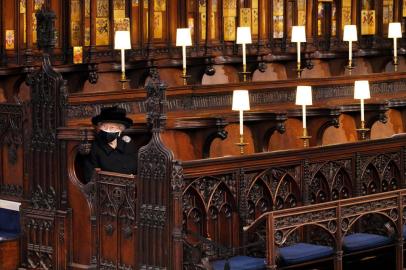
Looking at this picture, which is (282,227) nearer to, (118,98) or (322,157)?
(322,157)

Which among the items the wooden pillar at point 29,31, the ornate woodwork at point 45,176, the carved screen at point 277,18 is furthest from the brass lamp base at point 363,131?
the carved screen at point 277,18

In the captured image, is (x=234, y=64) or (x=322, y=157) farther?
(x=234, y=64)

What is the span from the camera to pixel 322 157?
11.7m

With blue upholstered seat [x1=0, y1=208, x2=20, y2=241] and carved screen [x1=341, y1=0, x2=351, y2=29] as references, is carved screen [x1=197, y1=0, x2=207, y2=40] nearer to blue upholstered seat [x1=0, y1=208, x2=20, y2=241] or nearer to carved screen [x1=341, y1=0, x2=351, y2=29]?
carved screen [x1=341, y1=0, x2=351, y2=29]

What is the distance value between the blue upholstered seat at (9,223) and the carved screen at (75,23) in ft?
16.0

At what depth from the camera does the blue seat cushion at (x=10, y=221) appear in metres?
12.0

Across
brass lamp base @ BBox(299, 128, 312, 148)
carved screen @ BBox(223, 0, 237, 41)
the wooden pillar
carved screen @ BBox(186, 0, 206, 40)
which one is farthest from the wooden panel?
carved screen @ BBox(223, 0, 237, 41)

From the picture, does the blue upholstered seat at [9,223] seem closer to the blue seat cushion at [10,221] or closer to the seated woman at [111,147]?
the blue seat cushion at [10,221]

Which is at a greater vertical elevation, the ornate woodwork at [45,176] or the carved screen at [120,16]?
the carved screen at [120,16]

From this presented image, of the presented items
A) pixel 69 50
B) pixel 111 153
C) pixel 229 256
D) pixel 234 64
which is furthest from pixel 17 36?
pixel 229 256

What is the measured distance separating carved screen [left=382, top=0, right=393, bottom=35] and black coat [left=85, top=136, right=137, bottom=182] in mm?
11433

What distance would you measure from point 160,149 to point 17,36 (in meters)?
6.07

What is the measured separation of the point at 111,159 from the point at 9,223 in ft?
4.73

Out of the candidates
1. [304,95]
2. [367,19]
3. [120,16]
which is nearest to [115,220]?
[304,95]
